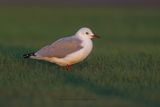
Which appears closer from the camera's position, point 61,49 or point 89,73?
point 89,73

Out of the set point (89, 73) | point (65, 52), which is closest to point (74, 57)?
point (65, 52)

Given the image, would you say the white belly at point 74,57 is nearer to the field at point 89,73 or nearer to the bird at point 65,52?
the bird at point 65,52

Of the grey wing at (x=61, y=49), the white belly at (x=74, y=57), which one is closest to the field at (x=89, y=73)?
the white belly at (x=74, y=57)

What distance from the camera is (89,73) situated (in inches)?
521

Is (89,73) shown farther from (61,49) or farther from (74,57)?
(61,49)

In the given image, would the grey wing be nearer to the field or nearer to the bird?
the bird

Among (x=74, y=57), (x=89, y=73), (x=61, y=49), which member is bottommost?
(x=89, y=73)

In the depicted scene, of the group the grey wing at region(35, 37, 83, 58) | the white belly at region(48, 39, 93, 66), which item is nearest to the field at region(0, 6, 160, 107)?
the white belly at region(48, 39, 93, 66)

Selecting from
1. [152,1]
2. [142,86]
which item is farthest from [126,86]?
[152,1]

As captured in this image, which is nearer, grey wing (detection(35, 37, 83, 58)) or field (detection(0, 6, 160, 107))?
field (detection(0, 6, 160, 107))

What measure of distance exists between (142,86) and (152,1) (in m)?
28.5

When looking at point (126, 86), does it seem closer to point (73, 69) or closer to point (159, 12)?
point (73, 69)

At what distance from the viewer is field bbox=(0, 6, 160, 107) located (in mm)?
Answer: 10773

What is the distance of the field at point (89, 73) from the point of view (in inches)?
424
